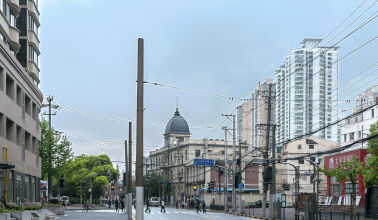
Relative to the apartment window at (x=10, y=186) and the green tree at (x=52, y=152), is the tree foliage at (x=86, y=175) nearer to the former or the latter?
the green tree at (x=52, y=152)

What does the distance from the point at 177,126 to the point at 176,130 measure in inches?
47.3

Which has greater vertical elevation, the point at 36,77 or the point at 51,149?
the point at 36,77

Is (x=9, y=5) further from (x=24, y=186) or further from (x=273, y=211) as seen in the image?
(x=273, y=211)

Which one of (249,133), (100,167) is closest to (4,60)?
(100,167)

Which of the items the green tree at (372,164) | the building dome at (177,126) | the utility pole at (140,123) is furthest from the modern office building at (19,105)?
the building dome at (177,126)

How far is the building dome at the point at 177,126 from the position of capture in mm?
152000

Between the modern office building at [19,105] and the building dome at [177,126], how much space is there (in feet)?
300

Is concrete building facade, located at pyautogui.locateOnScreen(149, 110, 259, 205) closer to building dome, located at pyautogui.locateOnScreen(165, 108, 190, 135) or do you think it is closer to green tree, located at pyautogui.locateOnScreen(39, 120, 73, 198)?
building dome, located at pyautogui.locateOnScreen(165, 108, 190, 135)

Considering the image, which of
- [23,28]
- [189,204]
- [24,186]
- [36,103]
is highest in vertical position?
[23,28]

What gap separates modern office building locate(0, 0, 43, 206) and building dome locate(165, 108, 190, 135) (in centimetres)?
9133

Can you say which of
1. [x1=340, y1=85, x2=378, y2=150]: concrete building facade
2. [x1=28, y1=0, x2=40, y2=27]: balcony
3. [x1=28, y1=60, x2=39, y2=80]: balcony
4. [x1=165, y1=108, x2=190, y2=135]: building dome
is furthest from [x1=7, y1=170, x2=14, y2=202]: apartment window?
[x1=165, y1=108, x2=190, y2=135]: building dome

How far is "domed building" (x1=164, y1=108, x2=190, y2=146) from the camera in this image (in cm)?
15150

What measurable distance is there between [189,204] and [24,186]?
168 feet

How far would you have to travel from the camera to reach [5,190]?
38938mm
